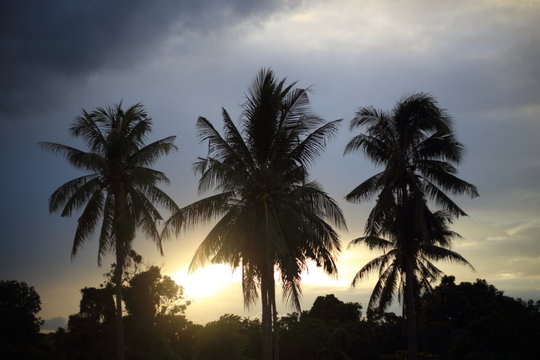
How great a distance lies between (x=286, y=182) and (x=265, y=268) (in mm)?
3335

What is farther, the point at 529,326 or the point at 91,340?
the point at 91,340

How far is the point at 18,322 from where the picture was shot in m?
27.2

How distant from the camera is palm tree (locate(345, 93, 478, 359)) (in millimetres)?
23266

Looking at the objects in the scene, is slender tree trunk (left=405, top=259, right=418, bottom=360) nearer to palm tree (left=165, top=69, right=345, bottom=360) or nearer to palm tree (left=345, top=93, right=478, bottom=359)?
palm tree (left=345, top=93, right=478, bottom=359)

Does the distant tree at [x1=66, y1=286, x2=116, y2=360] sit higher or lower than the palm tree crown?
lower

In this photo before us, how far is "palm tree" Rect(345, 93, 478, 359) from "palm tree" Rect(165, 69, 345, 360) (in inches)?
194

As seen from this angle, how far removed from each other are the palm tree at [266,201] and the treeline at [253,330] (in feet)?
37.7

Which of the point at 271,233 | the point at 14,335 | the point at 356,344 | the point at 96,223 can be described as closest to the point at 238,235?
the point at 271,233

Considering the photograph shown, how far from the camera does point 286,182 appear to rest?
19.4 meters

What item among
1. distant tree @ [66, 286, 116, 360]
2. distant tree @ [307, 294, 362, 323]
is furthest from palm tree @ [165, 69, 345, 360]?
distant tree @ [307, 294, 362, 323]

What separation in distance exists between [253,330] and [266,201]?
2979 cm

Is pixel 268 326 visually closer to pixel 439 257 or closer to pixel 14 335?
pixel 439 257

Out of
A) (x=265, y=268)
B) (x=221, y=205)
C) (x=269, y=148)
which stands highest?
(x=269, y=148)

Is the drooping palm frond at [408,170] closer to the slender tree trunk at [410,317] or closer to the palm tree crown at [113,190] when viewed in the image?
the slender tree trunk at [410,317]
